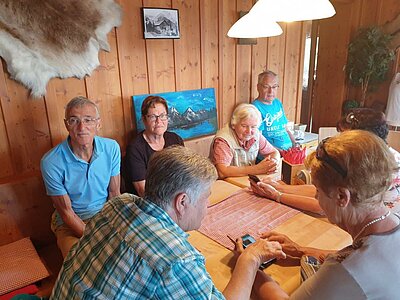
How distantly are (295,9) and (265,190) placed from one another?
900 mm

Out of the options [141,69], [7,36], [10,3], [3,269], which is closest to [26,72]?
[7,36]

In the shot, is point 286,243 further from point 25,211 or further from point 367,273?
point 25,211

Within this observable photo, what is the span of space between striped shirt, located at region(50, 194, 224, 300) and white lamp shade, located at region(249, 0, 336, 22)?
3.47ft

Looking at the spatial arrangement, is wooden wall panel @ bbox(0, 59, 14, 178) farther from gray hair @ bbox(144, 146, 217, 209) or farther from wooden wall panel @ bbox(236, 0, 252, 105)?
wooden wall panel @ bbox(236, 0, 252, 105)

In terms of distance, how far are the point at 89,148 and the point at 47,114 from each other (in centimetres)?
47

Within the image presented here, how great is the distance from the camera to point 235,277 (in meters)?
1.06

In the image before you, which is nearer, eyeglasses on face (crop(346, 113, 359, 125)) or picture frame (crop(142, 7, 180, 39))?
eyeglasses on face (crop(346, 113, 359, 125))

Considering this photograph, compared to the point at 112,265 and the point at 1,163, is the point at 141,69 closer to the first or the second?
the point at 1,163

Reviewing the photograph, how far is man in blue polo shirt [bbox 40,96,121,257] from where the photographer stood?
1695 millimetres

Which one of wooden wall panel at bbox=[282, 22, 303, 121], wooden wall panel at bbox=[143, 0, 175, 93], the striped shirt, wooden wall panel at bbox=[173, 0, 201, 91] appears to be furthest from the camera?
wooden wall panel at bbox=[282, 22, 303, 121]

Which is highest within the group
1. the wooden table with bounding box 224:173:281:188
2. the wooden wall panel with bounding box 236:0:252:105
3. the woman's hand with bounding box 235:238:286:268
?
the wooden wall panel with bounding box 236:0:252:105

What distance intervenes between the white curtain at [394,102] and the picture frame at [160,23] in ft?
9.92

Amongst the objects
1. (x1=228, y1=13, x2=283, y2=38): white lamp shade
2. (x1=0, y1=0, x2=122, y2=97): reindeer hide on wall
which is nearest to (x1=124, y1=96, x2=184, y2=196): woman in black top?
(x1=0, y1=0, x2=122, y2=97): reindeer hide on wall

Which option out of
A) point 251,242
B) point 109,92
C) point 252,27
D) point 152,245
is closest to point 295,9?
point 252,27
